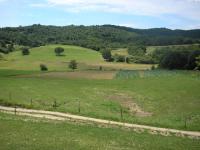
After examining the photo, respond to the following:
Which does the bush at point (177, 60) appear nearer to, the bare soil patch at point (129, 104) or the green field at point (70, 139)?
→ the bare soil patch at point (129, 104)

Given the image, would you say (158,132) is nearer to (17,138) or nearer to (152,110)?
(17,138)

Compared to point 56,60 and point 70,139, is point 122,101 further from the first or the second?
point 56,60

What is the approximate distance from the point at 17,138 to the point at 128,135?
29.1ft

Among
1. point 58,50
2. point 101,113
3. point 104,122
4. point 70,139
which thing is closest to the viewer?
point 70,139

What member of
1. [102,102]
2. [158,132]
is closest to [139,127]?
[158,132]

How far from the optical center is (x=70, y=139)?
25.2 metres

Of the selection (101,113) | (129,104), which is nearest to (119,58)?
(129,104)

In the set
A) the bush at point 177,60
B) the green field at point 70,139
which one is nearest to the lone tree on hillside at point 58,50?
the bush at point 177,60

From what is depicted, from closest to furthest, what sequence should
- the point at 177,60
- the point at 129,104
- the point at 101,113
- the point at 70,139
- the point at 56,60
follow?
the point at 70,139
the point at 101,113
the point at 129,104
the point at 177,60
the point at 56,60

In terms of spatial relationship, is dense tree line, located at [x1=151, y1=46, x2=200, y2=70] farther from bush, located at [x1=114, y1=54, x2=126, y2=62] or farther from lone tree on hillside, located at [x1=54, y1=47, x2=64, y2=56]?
lone tree on hillside, located at [x1=54, y1=47, x2=64, y2=56]

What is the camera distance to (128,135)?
1133 inches

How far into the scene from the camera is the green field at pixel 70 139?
2284 centimetres

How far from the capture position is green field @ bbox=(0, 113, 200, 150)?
22.8 meters

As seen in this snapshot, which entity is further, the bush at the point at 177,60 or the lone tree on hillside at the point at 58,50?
the lone tree on hillside at the point at 58,50
